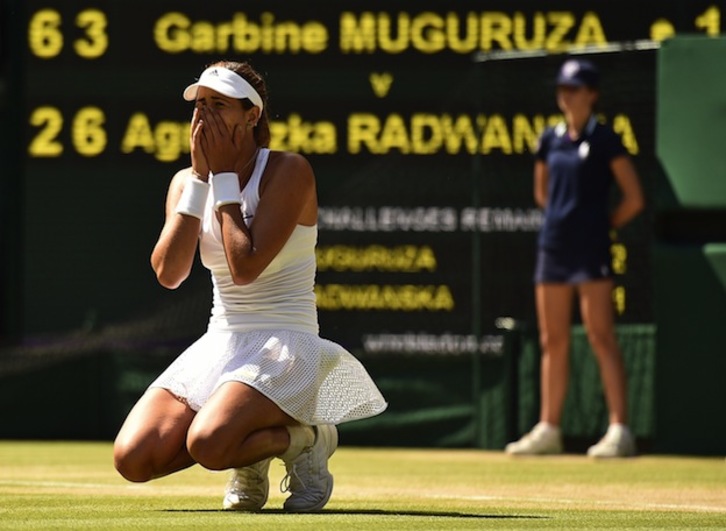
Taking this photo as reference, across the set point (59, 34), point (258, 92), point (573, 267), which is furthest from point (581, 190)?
point (258, 92)

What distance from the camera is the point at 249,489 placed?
558 cm

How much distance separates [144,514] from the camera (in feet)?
17.6

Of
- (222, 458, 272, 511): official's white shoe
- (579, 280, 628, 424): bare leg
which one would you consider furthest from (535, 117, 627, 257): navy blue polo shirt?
(222, 458, 272, 511): official's white shoe

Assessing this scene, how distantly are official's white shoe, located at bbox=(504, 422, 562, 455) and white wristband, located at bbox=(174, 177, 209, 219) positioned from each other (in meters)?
3.71

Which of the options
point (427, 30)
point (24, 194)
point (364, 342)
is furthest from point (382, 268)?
point (24, 194)

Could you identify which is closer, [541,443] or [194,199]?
[194,199]

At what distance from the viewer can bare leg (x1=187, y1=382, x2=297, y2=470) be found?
527 centimetres

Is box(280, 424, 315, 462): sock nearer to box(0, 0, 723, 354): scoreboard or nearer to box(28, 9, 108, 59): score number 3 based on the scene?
box(0, 0, 723, 354): scoreboard

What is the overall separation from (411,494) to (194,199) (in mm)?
1562

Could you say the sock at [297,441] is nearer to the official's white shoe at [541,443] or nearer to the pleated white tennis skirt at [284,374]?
the pleated white tennis skirt at [284,374]

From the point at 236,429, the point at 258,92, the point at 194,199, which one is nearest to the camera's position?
the point at 236,429

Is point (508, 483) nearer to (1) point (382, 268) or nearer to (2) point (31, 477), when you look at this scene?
(2) point (31, 477)

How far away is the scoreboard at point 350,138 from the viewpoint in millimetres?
9859

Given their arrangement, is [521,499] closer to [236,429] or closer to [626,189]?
[236,429]
